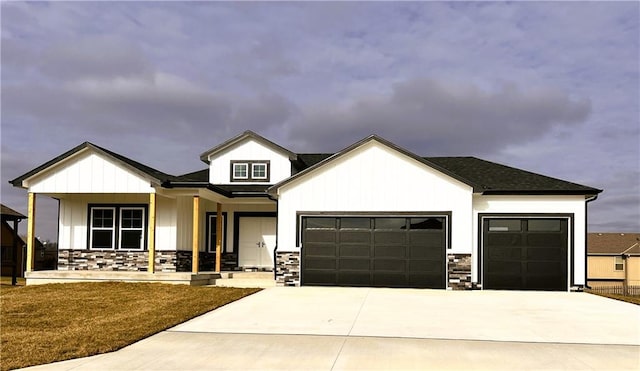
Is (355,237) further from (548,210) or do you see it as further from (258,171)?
(548,210)

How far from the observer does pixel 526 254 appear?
65.8ft

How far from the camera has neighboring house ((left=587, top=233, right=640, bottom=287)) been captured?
45031mm

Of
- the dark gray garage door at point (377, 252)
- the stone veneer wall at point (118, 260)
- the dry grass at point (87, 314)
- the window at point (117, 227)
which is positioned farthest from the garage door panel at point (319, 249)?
→ the window at point (117, 227)

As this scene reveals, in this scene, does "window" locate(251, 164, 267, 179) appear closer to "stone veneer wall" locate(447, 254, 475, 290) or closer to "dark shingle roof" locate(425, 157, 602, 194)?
"dark shingle roof" locate(425, 157, 602, 194)

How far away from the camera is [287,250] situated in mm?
20453

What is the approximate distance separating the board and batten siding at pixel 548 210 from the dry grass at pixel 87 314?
7781 mm

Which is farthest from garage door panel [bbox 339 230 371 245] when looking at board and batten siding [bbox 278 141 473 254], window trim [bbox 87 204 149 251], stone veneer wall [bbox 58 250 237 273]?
window trim [bbox 87 204 149 251]

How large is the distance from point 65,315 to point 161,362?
5.44 meters

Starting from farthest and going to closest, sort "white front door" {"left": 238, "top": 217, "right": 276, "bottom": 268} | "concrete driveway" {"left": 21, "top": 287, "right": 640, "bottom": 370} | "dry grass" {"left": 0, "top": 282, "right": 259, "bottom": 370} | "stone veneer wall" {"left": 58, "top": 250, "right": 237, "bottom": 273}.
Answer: "white front door" {"left": 238, "top": 217, "right": 276, "bottom": 268}, "stone veneer wall" {"left": 58, "top": 250, "right": 237, "bottom": 273}, "dry grass" {"left": 0, "top": 282, "right": 259, "bottom": 370}, "concrete driveway" {"left": 21, "top": 287, "right": 640, "bottom": 370}

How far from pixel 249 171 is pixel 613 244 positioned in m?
33.4

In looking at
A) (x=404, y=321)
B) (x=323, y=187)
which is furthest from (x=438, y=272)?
(x=404, y=321)

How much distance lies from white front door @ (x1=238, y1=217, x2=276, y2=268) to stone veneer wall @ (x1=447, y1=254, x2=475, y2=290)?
7.03 meters

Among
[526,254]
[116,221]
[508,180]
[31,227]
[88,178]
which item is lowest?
[526,254]

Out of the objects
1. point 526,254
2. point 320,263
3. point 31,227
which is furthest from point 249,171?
point 526,254
